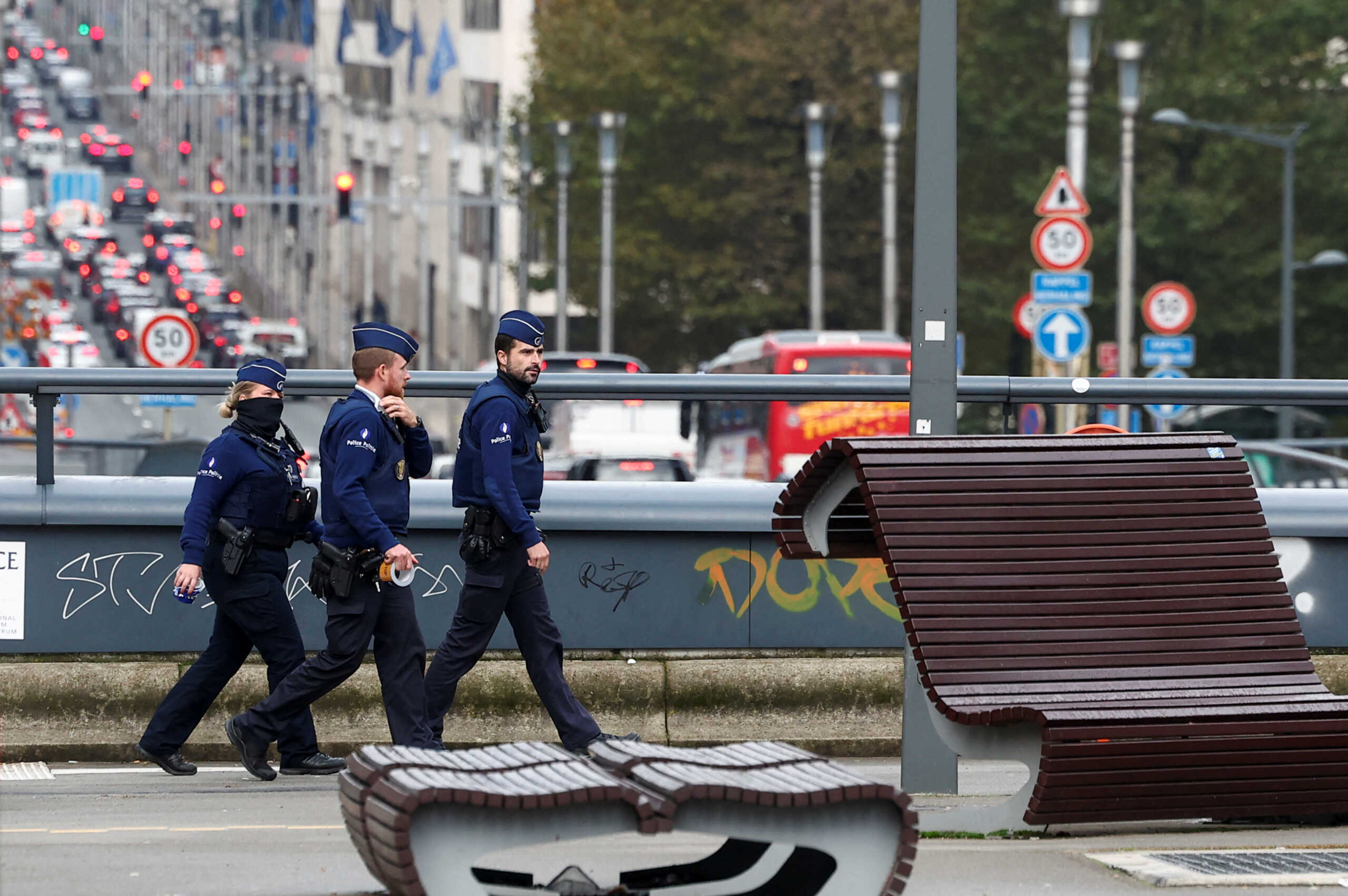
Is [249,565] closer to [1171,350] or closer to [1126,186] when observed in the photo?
[1171,350]

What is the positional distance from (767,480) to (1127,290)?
26.5m

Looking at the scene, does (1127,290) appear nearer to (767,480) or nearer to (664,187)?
(664,187)

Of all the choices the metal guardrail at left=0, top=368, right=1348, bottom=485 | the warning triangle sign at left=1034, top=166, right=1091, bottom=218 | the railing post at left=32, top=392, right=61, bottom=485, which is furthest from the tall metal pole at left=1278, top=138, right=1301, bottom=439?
the railing post at left=32, top=392, right=61, bottom=485

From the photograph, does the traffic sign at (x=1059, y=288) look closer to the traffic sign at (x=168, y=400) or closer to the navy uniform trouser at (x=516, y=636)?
the traffic sign at (x=168, y=400)

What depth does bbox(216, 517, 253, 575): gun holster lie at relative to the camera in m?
8.17

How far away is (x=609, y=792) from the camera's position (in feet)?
17.4

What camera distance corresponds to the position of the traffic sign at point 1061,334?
23.8 m

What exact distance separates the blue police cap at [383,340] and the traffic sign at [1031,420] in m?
2.56

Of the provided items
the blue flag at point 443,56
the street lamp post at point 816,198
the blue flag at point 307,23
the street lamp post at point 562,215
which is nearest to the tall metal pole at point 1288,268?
the street lamp post at point 816,198

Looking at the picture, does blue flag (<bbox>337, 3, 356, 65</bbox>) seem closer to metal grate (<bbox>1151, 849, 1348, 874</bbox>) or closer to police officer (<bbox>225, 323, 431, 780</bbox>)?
police officer (<bbox>225, 323, 431, 780</bbox>)

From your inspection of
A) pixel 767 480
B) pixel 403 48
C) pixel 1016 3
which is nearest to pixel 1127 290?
pixel 1016 3

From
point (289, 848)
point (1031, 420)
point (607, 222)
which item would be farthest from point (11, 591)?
point (607, 222)

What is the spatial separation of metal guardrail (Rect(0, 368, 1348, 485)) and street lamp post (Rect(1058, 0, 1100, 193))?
68.3 feet

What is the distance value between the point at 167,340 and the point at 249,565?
19.2 metres
